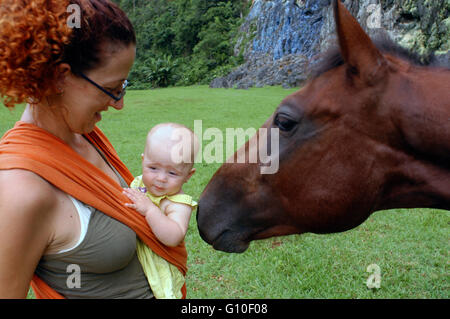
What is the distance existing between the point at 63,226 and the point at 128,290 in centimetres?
46

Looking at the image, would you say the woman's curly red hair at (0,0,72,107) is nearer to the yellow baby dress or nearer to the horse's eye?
the yellow baby dress

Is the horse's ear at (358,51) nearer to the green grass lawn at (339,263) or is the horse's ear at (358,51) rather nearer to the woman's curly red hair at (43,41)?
the woman's curly red hair at (43,41)

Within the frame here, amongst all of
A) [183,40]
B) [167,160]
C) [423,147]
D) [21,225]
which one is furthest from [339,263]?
[183,40]

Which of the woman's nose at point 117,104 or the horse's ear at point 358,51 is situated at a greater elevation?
the horse's ear at point 358,51

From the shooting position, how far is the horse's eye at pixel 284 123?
167 centimetres

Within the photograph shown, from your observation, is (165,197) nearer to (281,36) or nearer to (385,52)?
(385,52)

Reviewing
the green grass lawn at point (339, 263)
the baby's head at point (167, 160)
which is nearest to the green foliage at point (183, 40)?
the green grass lawn at point (339, 263)

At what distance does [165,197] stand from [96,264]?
507mm

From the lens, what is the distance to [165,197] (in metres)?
1.82

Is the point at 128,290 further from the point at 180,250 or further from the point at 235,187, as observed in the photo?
the point at 235,187

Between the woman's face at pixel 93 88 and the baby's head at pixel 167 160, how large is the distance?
0.33 m

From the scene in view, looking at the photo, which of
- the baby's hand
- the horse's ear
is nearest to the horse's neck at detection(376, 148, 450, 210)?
the horse's ear

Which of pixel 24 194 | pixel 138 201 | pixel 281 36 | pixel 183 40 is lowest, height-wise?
pixel 24 194

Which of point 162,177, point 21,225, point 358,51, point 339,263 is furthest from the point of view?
point 339,263
